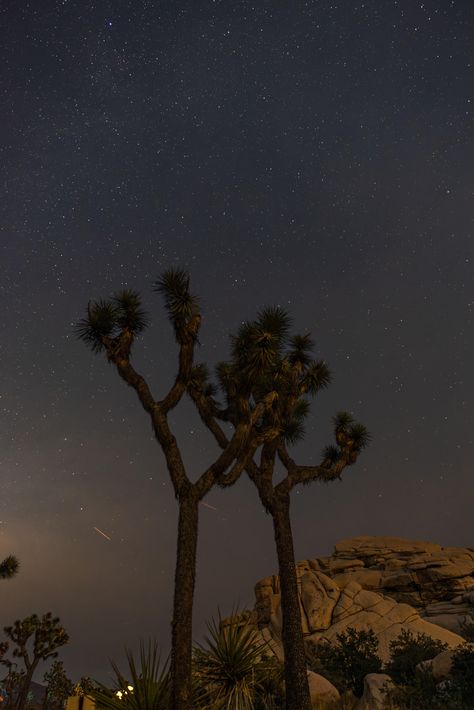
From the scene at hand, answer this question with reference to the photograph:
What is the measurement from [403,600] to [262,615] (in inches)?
366

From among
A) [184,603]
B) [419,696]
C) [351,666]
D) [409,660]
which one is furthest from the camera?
[351,666]

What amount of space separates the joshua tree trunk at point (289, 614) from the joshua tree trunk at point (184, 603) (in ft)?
13.2

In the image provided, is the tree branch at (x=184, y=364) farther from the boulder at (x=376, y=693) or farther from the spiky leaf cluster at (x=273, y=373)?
the boulder at (x=376, y=693)

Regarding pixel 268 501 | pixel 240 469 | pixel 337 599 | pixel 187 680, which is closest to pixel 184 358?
pixel 240 469

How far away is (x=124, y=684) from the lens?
10992 mm

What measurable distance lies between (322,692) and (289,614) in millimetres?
2372

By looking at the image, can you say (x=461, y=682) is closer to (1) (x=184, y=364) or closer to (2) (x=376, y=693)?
(2) (x=376, y=693)

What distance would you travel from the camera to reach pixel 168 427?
1374 centimetres

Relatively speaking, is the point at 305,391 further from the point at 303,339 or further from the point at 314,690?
the point at 314,690

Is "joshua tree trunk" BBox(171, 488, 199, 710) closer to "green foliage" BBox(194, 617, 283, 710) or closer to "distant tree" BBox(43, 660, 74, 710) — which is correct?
"green foliage" BBox(194, 617, 283, 710)

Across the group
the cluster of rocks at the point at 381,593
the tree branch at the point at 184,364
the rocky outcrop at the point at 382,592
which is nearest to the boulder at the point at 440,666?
the tree branch at the point at 184,364

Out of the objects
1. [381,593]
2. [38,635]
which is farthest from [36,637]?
[381,593]

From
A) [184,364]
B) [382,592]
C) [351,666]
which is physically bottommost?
[351,666]

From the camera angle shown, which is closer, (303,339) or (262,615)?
(303,339)
